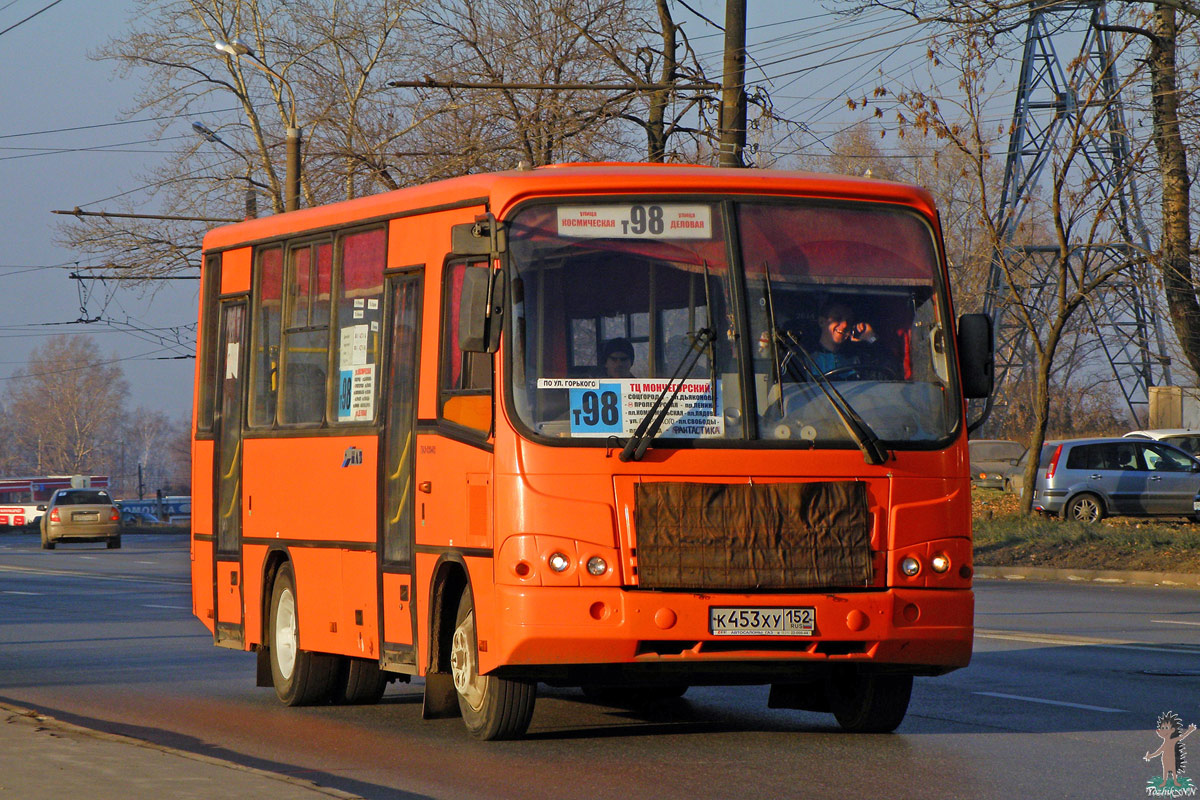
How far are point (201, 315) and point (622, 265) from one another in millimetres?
5347

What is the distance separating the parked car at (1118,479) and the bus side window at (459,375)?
2422 cm

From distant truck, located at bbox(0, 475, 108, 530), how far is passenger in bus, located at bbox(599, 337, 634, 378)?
82835 mm

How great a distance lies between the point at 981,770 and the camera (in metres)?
8.27

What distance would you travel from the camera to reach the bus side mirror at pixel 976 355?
30.4 ft

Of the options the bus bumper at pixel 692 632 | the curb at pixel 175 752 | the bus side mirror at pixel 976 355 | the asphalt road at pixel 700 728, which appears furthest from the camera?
the bus side mirror at pixel 976 355

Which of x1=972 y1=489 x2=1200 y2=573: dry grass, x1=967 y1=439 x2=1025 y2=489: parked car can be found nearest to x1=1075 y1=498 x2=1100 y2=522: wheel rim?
x1=972 y1=489 x2=1200 y2=573: dry grass

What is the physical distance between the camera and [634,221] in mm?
9016

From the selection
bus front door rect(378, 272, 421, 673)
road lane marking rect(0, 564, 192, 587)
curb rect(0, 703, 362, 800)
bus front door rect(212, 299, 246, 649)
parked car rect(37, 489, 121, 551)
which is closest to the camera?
curb rect(0, 703, 362, 800)

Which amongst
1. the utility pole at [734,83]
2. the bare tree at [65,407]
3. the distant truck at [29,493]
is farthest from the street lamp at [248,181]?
the bare tree at [65,407]

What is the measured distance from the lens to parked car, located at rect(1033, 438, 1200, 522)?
3197 cm

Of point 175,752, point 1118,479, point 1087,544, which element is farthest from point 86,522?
point 175,752

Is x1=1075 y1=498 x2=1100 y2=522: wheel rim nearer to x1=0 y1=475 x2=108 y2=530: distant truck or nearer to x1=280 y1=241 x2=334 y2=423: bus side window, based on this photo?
x1=280 y1=241 x2=334 y2=423: bus side window

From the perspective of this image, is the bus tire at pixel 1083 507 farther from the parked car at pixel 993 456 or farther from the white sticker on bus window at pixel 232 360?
the white sticker on bus window at pixel 232 360

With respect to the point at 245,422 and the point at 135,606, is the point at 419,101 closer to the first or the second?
the point at 135,606
